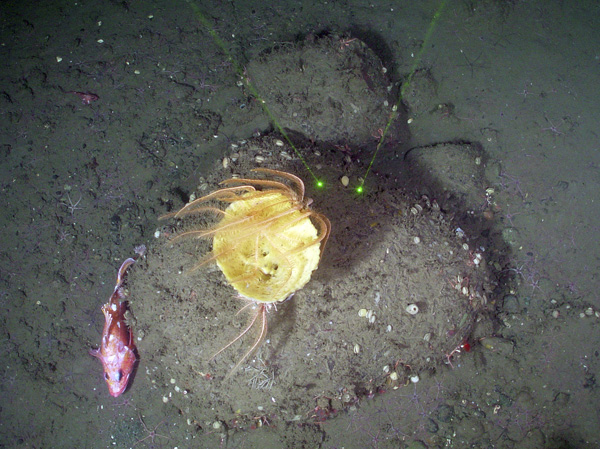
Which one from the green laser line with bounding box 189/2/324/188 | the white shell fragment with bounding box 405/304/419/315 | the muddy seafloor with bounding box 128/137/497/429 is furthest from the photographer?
the green laser line with bounding box 189/2/324/188

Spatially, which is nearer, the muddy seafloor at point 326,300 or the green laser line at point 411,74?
the muddy seafloor at point 326,300

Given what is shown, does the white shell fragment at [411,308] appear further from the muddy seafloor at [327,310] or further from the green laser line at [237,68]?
the green laser line at [237,68]

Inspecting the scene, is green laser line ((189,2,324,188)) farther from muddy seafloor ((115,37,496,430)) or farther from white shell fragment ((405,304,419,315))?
white shell fragment ((405,304,419,315))

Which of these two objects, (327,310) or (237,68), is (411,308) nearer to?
(327,310)

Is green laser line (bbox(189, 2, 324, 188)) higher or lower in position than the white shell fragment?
higher

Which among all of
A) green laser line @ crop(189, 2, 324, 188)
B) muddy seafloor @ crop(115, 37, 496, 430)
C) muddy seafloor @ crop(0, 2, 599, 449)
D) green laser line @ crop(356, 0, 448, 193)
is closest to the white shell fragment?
muddy seafloor @ crop(115, 37, 496, 430)

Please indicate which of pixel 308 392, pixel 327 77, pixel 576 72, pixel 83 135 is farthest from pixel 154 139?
pixel 576 72

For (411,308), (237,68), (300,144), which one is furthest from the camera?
(237,68)

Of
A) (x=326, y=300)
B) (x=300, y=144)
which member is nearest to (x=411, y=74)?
(x=300, y=144)

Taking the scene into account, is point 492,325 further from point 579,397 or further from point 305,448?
point 305,448

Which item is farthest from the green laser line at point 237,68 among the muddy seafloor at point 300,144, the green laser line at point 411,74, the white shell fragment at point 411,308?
the white shell fragment at point 411,308

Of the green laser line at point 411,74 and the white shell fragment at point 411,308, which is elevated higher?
the green laser line at point 411,74
